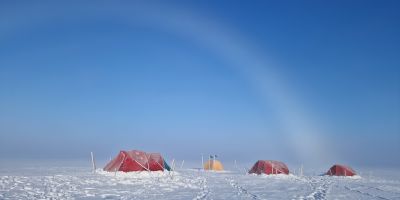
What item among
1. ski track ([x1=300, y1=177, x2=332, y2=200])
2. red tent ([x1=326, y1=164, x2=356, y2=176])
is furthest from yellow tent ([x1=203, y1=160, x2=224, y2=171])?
ski track ([x1=300, y1=177, x2=332, y2=200])

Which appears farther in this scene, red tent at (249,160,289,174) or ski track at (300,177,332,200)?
red tent at (249,160,289,174)

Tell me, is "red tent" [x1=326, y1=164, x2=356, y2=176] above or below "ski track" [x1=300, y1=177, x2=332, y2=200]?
above

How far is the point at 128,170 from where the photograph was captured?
120 feet

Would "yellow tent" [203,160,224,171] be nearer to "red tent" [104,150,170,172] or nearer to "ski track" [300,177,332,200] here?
"red tent" [104,150,170,172]

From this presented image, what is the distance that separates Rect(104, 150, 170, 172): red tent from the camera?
121 feet

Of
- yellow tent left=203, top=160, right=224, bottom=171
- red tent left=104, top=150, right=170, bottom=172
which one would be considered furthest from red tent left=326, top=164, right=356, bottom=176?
red tent left=104, top=150, right=170, bottom=172

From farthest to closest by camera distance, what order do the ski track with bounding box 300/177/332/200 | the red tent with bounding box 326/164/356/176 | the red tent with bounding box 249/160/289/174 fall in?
the red tent with bounding box 326/164/356/176, the red tent with bounding box 249/160/289/174, the ski track with bounding box 300/177/332/200

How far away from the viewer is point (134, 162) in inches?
1468

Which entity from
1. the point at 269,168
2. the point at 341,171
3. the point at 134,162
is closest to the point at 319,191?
the point at 134,162

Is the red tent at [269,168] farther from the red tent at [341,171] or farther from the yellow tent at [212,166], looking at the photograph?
the yellow tent at [212,166]

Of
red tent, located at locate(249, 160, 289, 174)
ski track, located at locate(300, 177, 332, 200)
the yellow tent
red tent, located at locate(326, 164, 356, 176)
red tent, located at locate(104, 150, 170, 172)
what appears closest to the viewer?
ski track, located at locate(300, 177, 332, 200)

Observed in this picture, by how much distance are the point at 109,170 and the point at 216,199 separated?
21.4 m

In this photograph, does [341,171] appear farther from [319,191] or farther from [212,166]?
[319,191]

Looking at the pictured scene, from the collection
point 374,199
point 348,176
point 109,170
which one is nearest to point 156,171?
point 109,170
